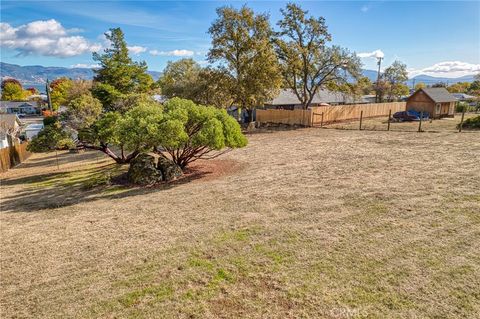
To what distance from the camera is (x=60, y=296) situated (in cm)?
571

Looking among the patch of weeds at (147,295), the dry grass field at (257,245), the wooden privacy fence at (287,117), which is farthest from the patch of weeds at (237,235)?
the wooden privacy fence at (287,117)

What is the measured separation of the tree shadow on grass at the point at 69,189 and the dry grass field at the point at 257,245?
12 cm

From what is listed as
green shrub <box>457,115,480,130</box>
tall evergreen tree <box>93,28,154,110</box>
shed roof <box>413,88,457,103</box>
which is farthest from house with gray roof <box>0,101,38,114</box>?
green shrub <box>457,115,480,130</box>

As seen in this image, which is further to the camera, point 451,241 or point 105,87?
point 105,87

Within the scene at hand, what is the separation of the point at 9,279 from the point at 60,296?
1769mm

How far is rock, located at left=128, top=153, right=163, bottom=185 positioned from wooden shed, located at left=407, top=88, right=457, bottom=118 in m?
31.6

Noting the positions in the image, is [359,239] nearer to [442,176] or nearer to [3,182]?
[442,176]

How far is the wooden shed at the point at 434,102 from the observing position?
32.3 metres

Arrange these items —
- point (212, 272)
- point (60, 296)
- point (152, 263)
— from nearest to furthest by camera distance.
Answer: point (60, 296)
point (212, 272)
point (152, 263)

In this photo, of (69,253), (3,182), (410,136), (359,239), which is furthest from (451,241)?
(3,182)

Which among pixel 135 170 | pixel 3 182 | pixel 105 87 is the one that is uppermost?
pixel 105 87

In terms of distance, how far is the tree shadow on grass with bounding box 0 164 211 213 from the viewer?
11859 millimetres

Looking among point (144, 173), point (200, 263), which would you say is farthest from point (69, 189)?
point (200, 263)

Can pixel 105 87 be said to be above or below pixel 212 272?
above
